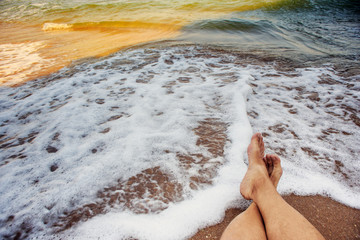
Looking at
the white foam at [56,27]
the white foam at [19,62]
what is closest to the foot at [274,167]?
the white foam at [19,62]

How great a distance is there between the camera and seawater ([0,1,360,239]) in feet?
5.02

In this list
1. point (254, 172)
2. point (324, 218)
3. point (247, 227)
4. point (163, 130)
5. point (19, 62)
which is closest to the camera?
point (247, 227)

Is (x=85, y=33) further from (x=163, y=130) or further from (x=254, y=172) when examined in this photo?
(x=254, y=172)

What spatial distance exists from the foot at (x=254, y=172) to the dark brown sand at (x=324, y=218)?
0.18m

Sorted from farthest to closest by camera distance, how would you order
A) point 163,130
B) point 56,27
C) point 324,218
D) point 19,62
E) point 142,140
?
→ point 56,27, point 19,62, point 163,130, point 142,140, point 324,218

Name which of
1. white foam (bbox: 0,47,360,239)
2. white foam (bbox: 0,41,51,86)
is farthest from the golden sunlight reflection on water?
white foam (bbox: 0,47,360,239)

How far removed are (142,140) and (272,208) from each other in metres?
1.46

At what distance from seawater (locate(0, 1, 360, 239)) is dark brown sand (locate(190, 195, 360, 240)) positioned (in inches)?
2.5

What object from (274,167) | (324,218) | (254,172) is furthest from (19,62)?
(324,218)

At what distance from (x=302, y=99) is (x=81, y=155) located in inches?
125

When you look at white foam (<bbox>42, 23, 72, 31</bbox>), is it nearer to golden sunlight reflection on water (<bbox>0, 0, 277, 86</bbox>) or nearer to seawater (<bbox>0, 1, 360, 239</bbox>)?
golden sunlight reflection on water (<bbox>0, 0, 277, 86</bbox>)

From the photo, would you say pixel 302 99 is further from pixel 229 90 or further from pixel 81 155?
pixel 81 155

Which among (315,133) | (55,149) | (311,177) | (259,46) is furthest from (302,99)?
(55,149)

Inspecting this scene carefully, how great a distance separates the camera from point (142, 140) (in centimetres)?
221
